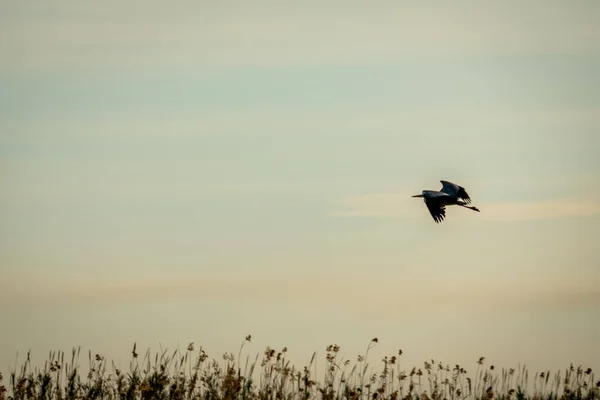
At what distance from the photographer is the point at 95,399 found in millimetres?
14125

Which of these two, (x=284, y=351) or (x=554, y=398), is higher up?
(x=284, y=351)

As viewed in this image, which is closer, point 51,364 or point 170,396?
point 170,396

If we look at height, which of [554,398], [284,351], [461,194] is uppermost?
[461,194]

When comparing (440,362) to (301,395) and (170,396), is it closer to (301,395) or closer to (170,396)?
(301,395)

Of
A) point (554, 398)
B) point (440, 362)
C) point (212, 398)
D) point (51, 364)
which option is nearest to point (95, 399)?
point (51, 364)

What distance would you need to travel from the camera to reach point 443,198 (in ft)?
79.5

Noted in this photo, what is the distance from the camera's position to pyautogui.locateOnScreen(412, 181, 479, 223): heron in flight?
2394 cm

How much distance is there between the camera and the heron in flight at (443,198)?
23.9m

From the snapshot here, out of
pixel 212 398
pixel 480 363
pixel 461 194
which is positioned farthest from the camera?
pixel 461 194

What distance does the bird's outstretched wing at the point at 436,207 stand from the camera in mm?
24422

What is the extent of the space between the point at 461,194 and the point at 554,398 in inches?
389

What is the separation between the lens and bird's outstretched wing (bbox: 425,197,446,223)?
2442cm

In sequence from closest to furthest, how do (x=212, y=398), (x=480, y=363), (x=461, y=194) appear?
(x=212, y=398), (x=480, y=363), (x=461, y=194)

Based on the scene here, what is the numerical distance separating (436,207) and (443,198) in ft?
1.55
